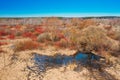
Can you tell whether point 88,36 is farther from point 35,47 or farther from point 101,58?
point 35,47

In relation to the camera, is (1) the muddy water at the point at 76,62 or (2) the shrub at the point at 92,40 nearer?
(1) the muddy water at the point at 76,62

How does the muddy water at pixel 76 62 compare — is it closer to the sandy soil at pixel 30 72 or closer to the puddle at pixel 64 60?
the puddle at pixel 64 60

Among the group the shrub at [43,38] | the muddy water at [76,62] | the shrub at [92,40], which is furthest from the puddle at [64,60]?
the shrub at [43,38]

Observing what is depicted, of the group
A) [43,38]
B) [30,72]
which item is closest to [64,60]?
[30,72]

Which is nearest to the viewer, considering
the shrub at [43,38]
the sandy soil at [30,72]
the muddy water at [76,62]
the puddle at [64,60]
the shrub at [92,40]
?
the sandy soil at [30,72]

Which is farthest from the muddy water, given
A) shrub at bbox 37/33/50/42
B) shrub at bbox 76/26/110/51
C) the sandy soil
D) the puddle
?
shrub at bbox 37/33/50/42

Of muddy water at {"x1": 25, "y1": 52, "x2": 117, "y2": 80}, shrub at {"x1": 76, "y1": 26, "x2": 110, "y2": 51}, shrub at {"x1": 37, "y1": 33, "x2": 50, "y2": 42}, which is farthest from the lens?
shrub at {"x1": 37, "y1": 33, "x2": 50, "y2": 42}

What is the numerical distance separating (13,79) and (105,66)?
5080 millimetres

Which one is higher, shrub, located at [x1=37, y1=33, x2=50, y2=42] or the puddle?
→ shrub, located at [x1=37, y1=33, x2=50, y2=42]

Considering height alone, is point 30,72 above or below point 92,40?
below

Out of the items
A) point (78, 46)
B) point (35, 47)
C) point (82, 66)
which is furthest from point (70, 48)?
point (82, 66)

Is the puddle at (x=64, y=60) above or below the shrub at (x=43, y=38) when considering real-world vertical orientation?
below

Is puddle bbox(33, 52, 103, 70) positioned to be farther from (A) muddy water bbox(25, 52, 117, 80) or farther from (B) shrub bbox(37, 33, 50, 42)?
(B) shrub bbox(37, 33, 50, 42)

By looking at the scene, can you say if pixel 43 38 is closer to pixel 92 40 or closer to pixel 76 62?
pixel 92 40
